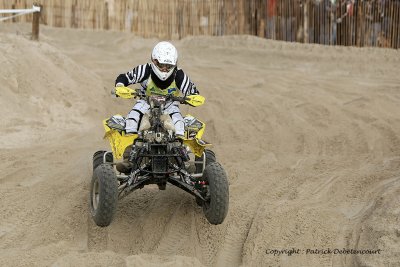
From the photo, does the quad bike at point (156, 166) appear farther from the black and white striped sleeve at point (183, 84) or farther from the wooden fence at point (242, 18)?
the wooden fence at point (242, 18)

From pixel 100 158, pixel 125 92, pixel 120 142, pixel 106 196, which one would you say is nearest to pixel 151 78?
pixel 125 92

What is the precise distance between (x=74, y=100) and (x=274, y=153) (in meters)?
4.13

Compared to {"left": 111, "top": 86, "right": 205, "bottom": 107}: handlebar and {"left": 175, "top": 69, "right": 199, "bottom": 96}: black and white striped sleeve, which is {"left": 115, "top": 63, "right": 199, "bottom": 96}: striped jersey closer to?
{"left": 175, "top": 69, "right": 199, "bottom": 96}: black and white striped sleeve

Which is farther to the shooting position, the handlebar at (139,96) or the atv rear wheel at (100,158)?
the atv rear wheel at (100,158)

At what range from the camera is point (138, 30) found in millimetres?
19109

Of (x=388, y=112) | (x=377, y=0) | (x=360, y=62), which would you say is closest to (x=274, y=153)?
(x=388, y=112)

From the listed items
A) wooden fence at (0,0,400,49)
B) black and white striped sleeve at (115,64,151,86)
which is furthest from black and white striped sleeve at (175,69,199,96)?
wooden fence at (0,0,400,49)

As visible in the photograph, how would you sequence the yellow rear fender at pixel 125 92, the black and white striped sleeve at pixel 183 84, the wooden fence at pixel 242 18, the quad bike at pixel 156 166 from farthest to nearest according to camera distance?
the wooden fence at pixel 242 18, the black and white striped sleeve at pixel 183 84, the yellow rear fender at pixel 125 92, the quad bike at pixel 156 166

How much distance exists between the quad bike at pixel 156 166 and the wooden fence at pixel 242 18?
11185mm

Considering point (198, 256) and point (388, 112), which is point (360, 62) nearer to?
point (388, 112)

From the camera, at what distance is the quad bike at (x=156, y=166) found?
679 cm

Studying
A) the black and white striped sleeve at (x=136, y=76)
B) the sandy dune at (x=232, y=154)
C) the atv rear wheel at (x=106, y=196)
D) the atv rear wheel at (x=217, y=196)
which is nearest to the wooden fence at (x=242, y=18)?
A: the sandy dune at (x=232, y=154)

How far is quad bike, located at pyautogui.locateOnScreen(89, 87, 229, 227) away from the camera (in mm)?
6789

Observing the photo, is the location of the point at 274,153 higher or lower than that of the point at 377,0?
lower
